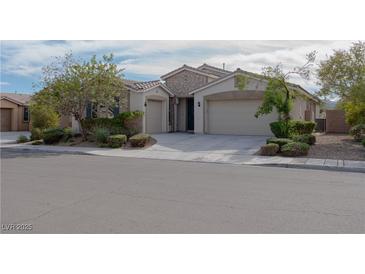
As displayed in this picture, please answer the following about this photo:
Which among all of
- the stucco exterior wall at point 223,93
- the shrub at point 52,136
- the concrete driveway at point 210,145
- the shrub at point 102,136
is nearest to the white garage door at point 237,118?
the stucco exterior wall at point 223,93

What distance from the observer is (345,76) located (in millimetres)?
14570

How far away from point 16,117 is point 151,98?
17.1 metres

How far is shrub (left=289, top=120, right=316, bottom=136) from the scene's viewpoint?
610 inches

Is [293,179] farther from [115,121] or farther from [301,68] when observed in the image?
[115,121]

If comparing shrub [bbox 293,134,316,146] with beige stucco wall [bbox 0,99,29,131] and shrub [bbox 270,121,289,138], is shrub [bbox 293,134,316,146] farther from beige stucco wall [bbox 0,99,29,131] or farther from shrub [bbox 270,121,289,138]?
beige stucco wall [bbox 0,99,29,131]

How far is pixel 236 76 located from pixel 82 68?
8.95 m

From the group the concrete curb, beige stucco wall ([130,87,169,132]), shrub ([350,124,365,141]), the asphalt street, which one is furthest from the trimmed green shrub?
shrub ([350,124,365,141])

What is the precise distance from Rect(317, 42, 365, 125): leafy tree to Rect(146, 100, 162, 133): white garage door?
10967mm

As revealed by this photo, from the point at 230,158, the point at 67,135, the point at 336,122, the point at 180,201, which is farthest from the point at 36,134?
the point at 336,122

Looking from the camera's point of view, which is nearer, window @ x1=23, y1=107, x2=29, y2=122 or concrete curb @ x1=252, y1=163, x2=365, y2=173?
concrete curb @ x1=252, y1=163, x2=365, y2=173

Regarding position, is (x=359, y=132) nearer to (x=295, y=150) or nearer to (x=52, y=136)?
(x=295, y=150)

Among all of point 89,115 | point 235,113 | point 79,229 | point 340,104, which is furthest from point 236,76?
point 79,229

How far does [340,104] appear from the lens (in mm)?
17109

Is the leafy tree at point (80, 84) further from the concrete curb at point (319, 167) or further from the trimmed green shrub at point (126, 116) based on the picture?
the concrete curb at point (319, 167)
